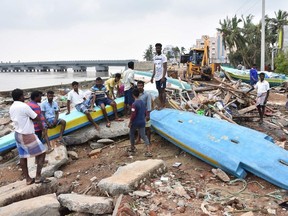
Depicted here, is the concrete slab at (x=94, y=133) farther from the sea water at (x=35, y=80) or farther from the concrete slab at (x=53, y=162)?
the sea water at (x=35, y=80)

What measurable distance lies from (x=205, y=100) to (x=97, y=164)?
397cm

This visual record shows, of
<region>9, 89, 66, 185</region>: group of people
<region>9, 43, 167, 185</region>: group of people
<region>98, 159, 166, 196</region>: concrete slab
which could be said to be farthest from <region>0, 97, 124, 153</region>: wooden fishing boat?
<region>98, 159, 166, 196</region>: concrete slab

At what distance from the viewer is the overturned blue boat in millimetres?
4966

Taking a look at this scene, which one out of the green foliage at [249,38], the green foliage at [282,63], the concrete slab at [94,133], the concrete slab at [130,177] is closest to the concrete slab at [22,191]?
the concrete slab at [130,177]

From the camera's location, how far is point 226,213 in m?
3.95

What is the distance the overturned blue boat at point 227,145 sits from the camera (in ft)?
16.3

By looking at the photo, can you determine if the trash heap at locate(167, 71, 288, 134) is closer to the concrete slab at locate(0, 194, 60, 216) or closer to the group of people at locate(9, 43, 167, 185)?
the group of people at locate(9, 43, 167, 185)

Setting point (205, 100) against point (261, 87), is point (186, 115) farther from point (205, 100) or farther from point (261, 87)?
point (261, 87)

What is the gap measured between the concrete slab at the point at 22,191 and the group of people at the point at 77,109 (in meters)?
0.13

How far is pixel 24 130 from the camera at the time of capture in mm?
4590

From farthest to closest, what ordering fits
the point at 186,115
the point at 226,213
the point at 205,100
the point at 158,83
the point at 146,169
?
the point at 205,100, the point at 158,83, the point at 186,115, the point at 146,169, the point at 226,213

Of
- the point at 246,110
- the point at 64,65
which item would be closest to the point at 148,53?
the point at 64,65

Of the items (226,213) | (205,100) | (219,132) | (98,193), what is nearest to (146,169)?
(98,193)

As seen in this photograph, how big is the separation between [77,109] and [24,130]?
117 inches
